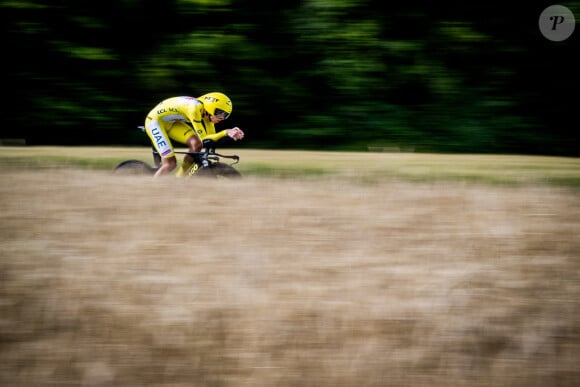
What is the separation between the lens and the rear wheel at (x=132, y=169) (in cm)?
744

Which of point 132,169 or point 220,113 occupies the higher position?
point 220,113

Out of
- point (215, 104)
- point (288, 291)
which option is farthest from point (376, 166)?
point (288, 291)

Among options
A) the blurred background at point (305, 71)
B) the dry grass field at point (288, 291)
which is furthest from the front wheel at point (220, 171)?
the blurred background at point (305, 71)

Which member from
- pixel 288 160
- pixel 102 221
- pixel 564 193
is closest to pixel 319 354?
pixel 102 221

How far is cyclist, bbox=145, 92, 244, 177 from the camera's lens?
7.44m

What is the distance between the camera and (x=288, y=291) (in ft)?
15.9

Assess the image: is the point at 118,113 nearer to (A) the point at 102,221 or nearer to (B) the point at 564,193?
(A) the point at 102,221

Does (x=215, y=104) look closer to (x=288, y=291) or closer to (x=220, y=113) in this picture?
(x=220, y=113)

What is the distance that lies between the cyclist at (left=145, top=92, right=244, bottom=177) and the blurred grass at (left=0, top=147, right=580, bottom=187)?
0.76 m

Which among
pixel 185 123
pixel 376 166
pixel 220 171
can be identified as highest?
pixel 185 123

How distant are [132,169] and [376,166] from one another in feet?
9.59

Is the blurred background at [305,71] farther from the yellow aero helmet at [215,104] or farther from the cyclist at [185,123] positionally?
the yellow aero helmet at [215,104]

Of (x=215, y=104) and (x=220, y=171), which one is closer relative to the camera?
(x=220, y=171)

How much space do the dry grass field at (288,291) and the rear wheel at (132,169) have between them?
1483 millimetres
